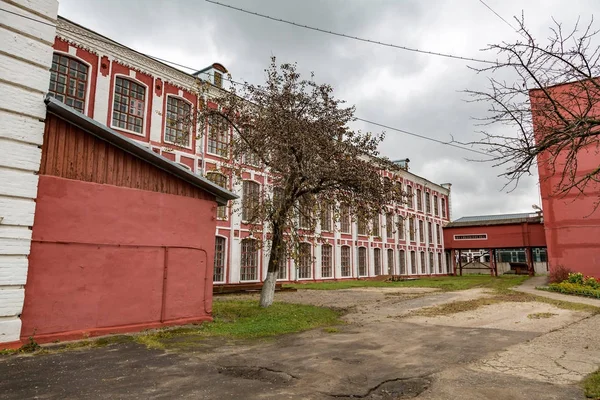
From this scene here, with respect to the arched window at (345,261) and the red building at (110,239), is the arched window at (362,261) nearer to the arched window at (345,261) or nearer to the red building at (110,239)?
the arched window at (345,261)

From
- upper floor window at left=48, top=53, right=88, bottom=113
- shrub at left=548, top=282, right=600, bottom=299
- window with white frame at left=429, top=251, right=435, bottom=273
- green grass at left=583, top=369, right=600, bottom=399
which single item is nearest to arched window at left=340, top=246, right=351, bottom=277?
shrub at left=548, top=282, right=600, bottom=299

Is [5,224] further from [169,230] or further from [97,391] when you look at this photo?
[97,391]

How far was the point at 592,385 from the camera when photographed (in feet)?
15.9

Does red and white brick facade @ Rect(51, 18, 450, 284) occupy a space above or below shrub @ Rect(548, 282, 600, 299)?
above

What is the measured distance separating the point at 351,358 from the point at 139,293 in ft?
16.5

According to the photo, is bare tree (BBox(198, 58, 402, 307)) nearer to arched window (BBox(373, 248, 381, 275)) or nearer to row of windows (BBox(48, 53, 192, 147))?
row of windows (BBox(48, 53, 192, 147))

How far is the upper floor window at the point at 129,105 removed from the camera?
19.1m

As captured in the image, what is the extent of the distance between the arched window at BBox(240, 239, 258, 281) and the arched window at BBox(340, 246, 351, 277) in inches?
390

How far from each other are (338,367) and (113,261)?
5343mm

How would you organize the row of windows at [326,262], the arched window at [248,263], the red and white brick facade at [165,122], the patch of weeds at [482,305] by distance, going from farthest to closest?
1. the arched window at [248,263]
2. the row of windows at [326,262]
3. the red and white brick facade at [165,122]
4. the patch of weeds at [482,305]

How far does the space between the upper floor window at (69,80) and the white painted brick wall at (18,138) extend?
10797 mm

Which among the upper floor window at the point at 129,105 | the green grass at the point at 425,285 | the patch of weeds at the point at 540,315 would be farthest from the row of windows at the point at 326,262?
the upper floor window at the point at 129,105

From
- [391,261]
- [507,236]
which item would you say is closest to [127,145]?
[391,261]

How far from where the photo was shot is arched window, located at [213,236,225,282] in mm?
21844
